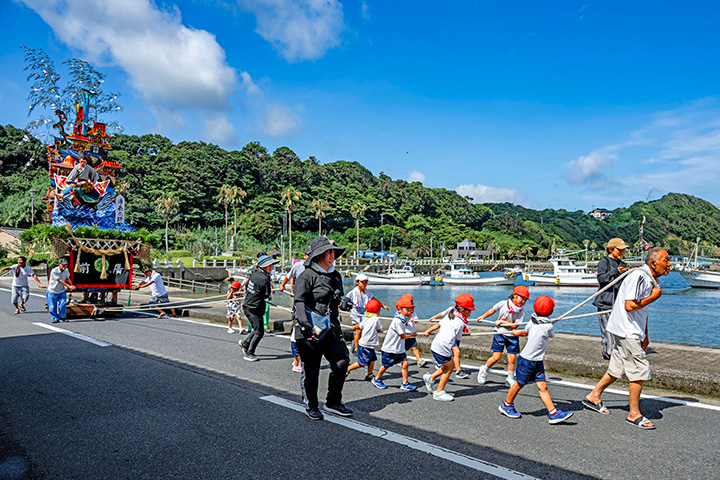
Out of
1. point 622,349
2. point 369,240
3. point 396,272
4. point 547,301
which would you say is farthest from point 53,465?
point 369,240

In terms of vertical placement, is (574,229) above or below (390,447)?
above

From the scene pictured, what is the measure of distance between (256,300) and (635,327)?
568cm

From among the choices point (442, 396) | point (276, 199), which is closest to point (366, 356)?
point (442, 396)

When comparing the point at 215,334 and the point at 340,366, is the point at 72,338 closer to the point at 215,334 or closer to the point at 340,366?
the point at 215,334

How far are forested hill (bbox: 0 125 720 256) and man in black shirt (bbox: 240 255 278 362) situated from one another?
58686mm

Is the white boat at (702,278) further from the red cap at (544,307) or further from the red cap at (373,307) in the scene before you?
the red cap at (373,307)

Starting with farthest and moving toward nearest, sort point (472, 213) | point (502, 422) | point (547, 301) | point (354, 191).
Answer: point (472, 213), point (354, 191), point (547, 301), point (502, 422)

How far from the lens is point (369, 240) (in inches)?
3701

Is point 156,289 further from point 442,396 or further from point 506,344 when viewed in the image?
point 506,344

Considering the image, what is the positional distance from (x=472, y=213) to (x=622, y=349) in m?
125

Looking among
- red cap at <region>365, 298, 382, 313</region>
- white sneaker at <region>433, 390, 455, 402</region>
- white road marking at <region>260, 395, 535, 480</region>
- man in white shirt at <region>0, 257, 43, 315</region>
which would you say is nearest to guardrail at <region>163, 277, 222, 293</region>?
man in white shirt at <region>0, 257, 43, 315</region>

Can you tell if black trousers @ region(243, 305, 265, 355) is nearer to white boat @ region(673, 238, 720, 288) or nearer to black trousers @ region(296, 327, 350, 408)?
black trousers @ region(296, 327, 350, 408)

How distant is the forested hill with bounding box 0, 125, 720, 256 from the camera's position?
7188 centimetres

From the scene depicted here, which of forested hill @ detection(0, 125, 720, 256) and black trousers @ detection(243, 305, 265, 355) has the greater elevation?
forested hill @ detection(0, 125, 720, 256)
